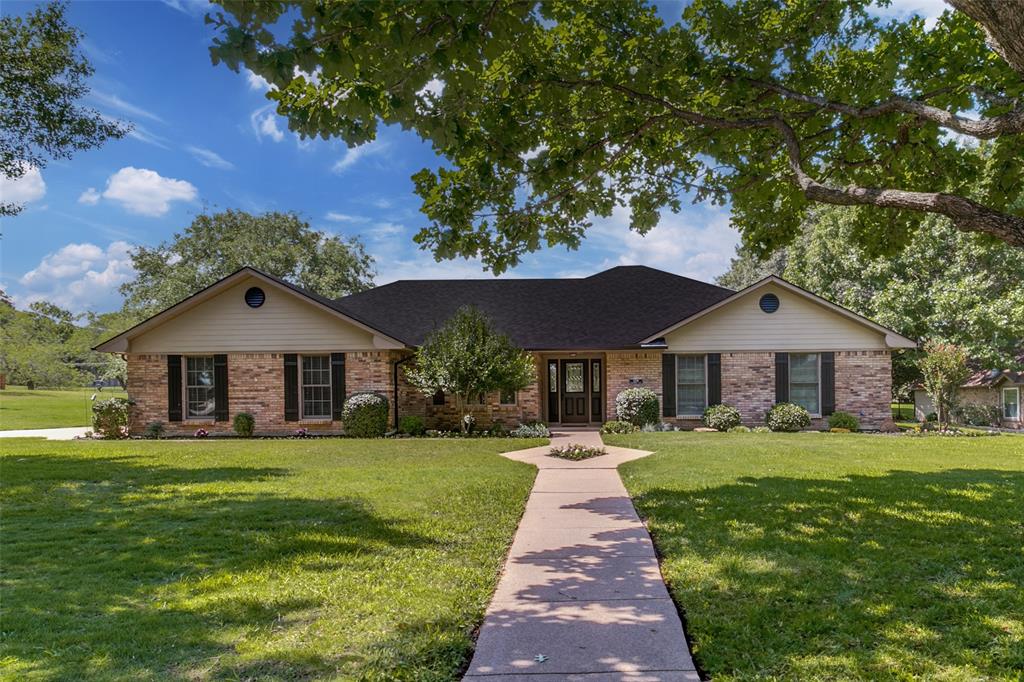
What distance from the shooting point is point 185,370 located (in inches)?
728

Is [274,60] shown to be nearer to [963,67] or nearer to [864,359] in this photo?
[963,67]

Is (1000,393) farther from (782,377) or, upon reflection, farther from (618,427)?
(618,427)

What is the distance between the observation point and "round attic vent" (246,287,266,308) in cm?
1794

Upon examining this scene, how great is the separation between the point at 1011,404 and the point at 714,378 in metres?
13.9

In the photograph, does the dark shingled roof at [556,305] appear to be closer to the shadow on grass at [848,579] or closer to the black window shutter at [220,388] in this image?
the black window shutter at [220,388]

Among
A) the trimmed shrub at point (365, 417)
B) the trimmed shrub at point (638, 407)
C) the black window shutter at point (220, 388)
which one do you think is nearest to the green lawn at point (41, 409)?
the black window shutter at point (220, 388)

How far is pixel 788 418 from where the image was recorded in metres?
17.6

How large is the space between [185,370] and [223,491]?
11399 mm

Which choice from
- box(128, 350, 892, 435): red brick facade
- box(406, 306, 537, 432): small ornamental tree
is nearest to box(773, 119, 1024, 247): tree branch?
box(406, 306, 537, 432): small ornamental tree

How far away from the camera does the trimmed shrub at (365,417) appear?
17.3 meters

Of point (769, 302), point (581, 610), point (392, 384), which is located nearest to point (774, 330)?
point (769, 302)

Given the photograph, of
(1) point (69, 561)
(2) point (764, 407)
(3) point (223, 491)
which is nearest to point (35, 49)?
(3) point (223, 491)

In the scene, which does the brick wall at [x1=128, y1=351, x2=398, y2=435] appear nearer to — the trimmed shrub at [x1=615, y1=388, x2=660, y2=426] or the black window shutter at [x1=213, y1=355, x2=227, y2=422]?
the black window shutter at [x1=213, y1=355, x2=227, y2=422]

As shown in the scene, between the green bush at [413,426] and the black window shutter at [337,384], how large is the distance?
212 centimetres
